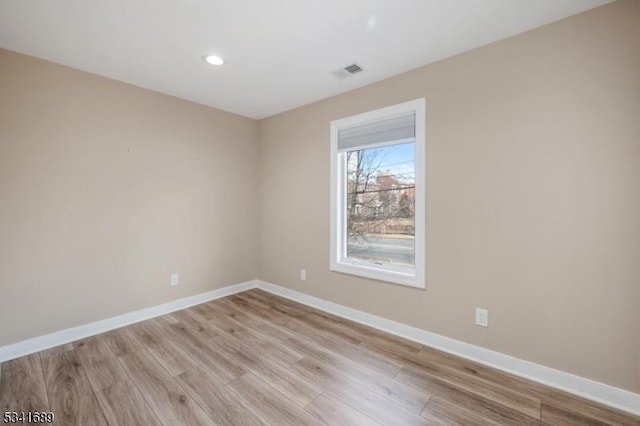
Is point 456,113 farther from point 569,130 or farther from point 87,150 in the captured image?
point 87,150

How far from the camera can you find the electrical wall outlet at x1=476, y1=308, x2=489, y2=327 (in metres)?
2.16

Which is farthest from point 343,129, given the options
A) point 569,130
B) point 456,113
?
point 569,130

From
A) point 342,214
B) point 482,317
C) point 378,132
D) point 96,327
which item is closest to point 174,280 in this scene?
point 96,327

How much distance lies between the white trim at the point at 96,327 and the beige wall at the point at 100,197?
58 millimetres

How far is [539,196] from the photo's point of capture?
1936 mm

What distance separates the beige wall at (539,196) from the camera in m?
1.69

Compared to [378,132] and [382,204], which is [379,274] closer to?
[382,204]

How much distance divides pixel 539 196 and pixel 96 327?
12.9ft

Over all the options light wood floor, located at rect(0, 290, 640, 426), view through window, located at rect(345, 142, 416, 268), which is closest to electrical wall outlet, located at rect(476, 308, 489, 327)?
light wood floor, located at rect(0, 290, 640, 426)

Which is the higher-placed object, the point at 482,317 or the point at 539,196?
the point at 539,196

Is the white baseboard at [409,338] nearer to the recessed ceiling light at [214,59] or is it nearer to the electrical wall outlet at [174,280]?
the electrical wall outlet at [174,280]

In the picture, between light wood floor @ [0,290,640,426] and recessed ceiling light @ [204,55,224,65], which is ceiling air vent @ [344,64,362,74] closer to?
recessed ceiling light @ [204,55,224,65]

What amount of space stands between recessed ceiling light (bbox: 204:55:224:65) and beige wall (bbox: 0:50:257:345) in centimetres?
106

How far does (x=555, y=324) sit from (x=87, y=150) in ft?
13.4
